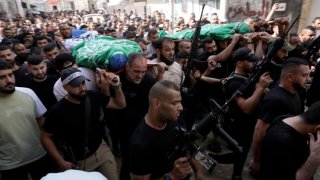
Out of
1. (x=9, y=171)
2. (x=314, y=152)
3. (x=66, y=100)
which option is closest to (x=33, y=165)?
(x=9, y=171)

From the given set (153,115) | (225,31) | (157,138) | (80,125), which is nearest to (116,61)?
(80,125)

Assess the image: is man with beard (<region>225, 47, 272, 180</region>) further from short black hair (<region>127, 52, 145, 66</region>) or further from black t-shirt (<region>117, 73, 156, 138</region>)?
short black hair (<region>127, 52, 145, 66</region>)

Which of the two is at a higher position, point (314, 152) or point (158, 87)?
point (158, 87)

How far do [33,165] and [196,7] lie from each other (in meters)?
15.1

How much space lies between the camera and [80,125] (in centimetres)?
281

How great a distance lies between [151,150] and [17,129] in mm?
1631

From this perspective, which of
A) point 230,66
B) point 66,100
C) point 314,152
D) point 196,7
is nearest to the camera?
point 314,152

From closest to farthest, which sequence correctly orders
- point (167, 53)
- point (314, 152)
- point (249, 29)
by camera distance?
point (314, 152), point (167, 53), point (249, 29)

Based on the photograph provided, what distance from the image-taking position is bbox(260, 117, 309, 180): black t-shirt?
2182 millimetres

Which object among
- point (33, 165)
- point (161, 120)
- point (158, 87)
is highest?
point (158, 87)

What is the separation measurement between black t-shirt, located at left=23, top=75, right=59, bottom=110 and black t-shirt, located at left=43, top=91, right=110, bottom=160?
883mm

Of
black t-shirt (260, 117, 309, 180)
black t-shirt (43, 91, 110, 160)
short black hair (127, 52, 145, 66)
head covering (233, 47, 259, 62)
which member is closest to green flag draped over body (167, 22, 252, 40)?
head covering (233, 47, 259, 62)

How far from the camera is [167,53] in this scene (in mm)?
4137

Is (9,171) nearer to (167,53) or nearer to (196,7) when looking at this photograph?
(167,53)
